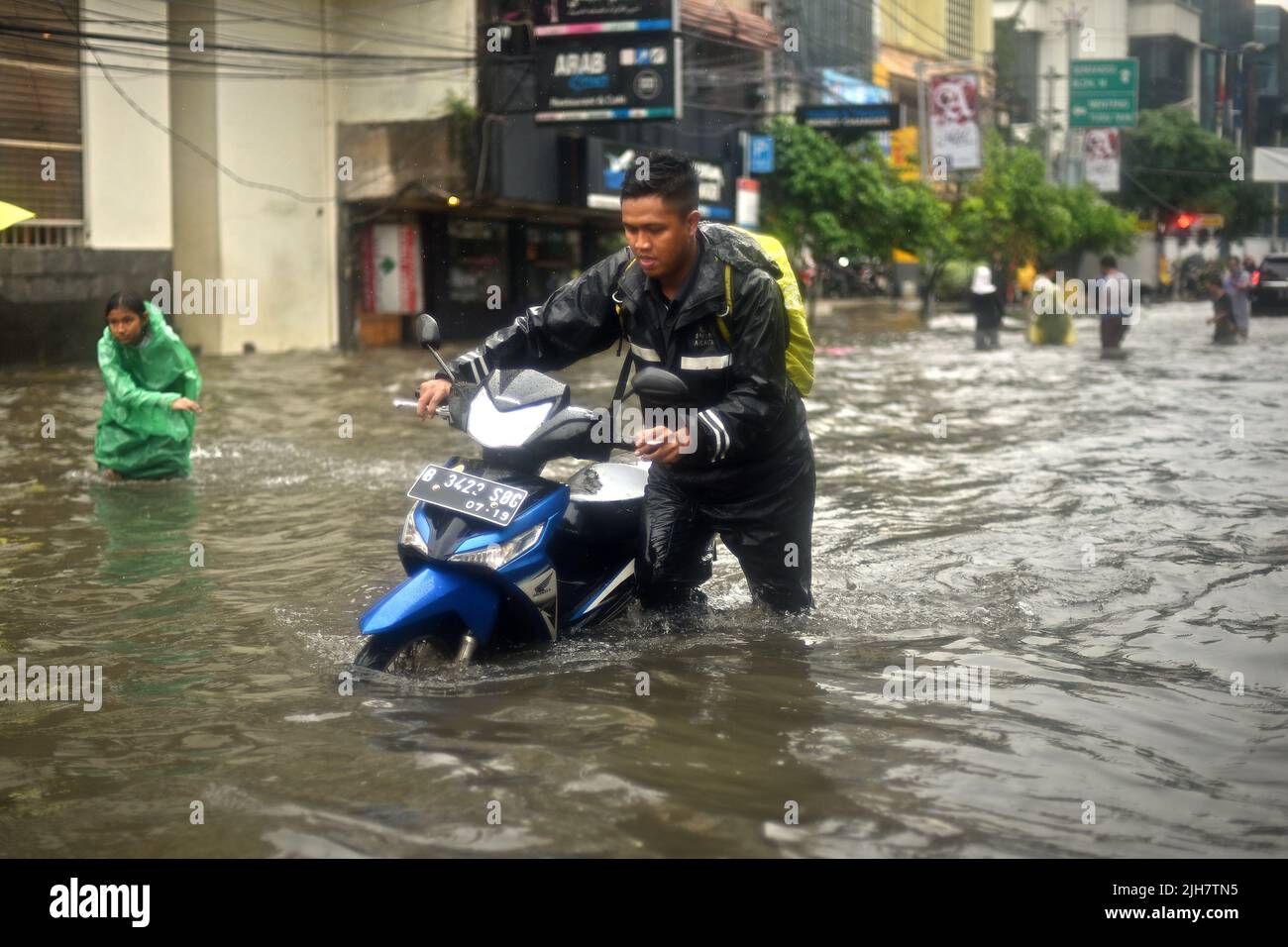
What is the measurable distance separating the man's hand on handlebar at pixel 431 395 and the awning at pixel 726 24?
1012 inches

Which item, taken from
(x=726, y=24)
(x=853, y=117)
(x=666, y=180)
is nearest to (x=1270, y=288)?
(x=853, y=117)

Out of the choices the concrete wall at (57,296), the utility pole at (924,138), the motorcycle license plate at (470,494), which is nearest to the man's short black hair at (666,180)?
the motorcycle license plate at (470,494)

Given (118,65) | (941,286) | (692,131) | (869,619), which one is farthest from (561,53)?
(941,286)

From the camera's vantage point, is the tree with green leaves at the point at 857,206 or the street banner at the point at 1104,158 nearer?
the tree with green leaves at the point at 857,206

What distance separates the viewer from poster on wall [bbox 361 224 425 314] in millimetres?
25938

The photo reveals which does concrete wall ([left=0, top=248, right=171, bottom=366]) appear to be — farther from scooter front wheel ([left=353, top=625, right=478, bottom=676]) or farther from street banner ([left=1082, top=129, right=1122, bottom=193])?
street banner ([left=1082, top=129, right=1122, bottom=193])

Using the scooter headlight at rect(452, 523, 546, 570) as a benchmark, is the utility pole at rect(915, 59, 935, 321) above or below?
above

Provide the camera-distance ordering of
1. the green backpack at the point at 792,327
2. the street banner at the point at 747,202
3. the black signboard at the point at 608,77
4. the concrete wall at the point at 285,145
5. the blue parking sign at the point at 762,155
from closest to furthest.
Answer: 1. the green backpack at the point at 792,327
2. the black signboard at the point at 608,77
3. the concrete wall at the point at 285,145
4. the street banner at the point at 747,202
5. the blue parking sign at the point at 762,155

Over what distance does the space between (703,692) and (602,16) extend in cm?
1869

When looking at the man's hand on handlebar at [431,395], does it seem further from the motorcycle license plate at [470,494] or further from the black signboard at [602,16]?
the black signboard at [602,16]

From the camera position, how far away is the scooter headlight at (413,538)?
4262 millimetres

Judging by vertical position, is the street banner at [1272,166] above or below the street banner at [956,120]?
below

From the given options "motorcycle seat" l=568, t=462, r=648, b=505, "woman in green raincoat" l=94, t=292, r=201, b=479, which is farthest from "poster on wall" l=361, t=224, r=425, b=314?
"motorcycle seat" l=568, t=462, r=648, b=505

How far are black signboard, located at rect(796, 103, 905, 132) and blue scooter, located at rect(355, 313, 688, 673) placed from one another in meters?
25.9
